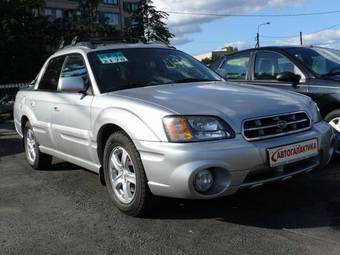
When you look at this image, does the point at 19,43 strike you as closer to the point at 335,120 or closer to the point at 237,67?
the point at 237,67

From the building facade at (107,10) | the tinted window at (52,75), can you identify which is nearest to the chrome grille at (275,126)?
the tinted window at (52,75)

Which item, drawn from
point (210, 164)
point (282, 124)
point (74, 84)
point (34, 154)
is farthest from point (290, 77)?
point (34, 154)

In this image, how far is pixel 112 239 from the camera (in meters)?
4.40

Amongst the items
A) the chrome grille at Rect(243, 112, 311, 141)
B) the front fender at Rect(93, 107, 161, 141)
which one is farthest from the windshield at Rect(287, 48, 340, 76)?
the front fender at Rect(93, 107, 161, 141)

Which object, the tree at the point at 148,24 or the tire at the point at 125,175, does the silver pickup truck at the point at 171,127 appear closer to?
the tire at the point at 125,175

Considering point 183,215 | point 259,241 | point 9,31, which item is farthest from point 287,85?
point 9,31

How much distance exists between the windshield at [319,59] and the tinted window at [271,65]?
0.51 ft

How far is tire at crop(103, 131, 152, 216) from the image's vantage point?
4660mm

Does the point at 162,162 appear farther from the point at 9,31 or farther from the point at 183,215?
the point at 9,31

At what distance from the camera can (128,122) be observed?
473 centimetres

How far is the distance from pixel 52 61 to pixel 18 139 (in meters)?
4.19

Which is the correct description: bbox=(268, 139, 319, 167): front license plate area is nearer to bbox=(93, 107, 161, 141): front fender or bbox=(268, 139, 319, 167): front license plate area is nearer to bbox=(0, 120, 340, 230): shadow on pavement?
bbox=(0, 120, 340, 230): shadow on pavement

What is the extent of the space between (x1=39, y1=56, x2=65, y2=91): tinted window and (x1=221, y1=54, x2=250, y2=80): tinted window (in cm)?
255

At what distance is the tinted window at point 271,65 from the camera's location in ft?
24.2
